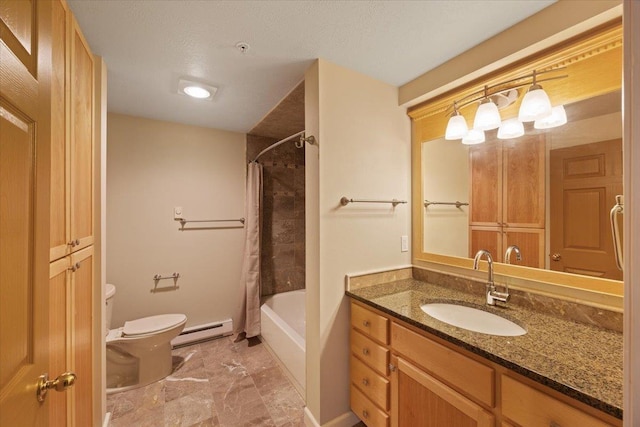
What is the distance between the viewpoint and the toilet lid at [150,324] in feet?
6.78

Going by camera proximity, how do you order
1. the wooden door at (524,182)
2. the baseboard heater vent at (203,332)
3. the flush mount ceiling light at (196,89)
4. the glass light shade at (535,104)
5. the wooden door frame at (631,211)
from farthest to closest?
1. the baseboard heater vent at (203,332)
2. the flush mount ceiling light at (196,89)
3. the wooden door at (524,182)
4. the glass light shade at (535,104)
5. the wooden door frame at (631,211)

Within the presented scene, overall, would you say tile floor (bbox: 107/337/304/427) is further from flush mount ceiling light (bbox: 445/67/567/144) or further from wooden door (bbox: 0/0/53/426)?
flush mount ceiling light (bbox: 445/67/567/144)

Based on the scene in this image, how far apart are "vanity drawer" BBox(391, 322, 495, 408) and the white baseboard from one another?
2.35 feet

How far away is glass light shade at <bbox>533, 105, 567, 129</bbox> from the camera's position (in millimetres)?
1240

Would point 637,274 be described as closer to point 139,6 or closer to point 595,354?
point 595,354

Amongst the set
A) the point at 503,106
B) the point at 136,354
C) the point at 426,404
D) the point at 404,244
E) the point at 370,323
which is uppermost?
the point at 503,106

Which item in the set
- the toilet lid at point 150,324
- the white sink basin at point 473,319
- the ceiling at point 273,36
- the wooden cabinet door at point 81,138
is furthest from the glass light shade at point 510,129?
the toilet lid at point 150,324

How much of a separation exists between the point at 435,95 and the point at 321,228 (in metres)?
1.24

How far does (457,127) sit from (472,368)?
133cm

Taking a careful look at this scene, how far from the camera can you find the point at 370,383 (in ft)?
4.81

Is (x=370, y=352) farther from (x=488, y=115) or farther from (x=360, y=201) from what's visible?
(x=488, y=115)

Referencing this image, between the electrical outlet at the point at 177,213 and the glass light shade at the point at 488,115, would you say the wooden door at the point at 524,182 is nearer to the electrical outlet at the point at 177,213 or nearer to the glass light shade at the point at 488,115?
the glass light shade at the point at 488,115

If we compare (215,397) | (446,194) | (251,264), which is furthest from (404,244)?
(215,397)

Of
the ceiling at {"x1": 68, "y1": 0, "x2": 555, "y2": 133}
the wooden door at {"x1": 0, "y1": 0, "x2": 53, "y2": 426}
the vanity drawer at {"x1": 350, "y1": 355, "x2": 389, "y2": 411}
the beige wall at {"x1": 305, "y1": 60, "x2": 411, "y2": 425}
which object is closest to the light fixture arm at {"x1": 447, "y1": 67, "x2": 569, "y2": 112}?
the ceiling at {"x1": 68, "y1": 0, "x2": 555, "y2": 133}
